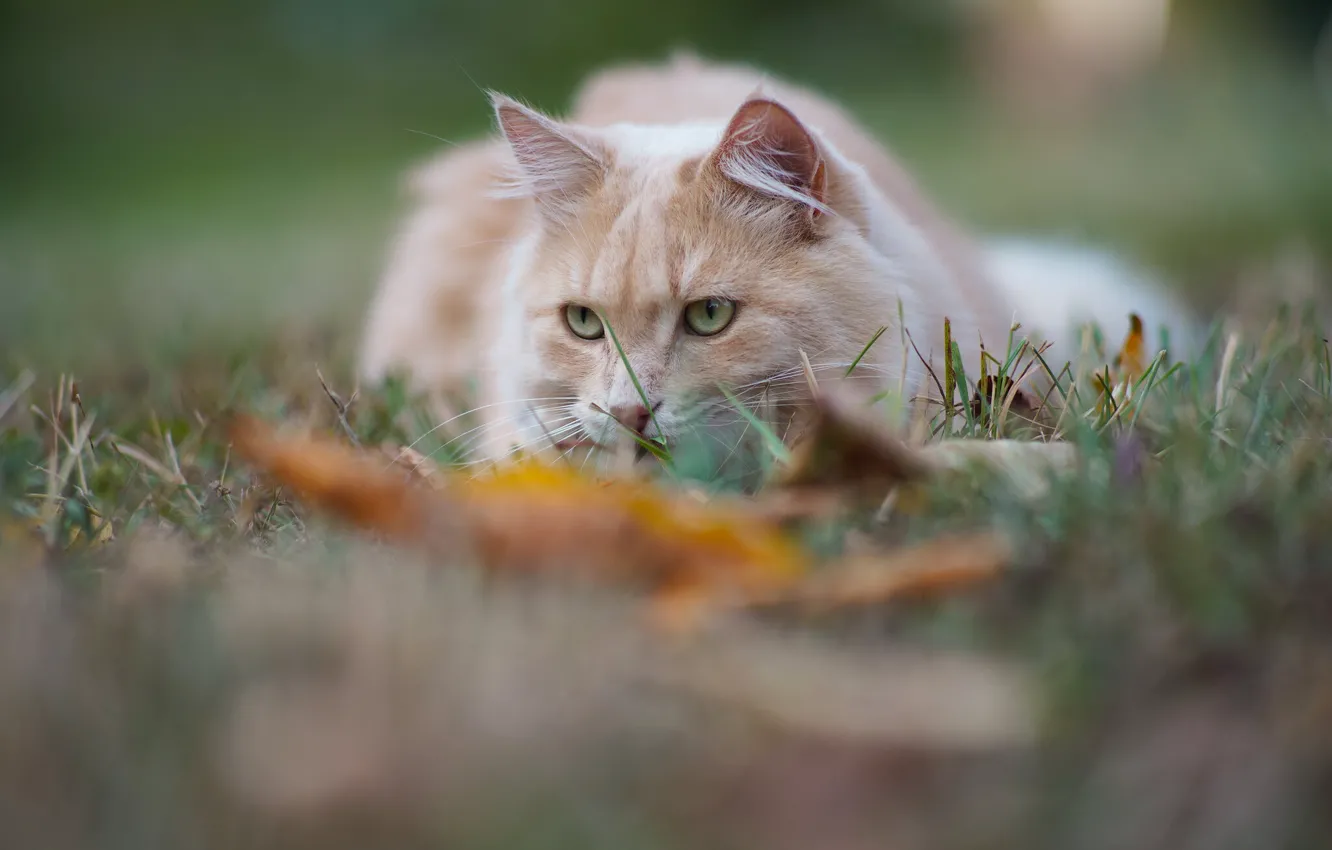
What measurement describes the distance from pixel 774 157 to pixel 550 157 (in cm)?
40

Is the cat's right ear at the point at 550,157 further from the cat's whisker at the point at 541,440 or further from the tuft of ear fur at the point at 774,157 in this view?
the cat's whisker at the point at 541,440

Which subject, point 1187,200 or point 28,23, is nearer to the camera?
point 1187,200

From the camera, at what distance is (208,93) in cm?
909

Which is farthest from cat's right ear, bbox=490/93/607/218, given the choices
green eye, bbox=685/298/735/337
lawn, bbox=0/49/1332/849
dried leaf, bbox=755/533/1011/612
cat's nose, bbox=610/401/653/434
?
dried leaf, bbox=755/533/1011/612

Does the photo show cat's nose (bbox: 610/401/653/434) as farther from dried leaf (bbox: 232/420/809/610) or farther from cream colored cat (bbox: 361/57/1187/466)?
dried leaf (bbox: 232/420/809/610)

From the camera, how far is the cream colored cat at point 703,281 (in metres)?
1.59

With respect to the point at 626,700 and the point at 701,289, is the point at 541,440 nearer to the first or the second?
the point at 701,289

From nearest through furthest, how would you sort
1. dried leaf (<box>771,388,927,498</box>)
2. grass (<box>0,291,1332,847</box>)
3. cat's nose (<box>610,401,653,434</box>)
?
grass (<box>0,291,1332,847</box>) → dried leaf (<box>771,388,927,498</box>) → cat's nose (<box>610,401,653,434</box>)

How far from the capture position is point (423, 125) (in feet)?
29.0

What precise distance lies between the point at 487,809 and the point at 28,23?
994cm

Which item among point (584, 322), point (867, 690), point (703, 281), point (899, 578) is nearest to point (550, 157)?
point (584, 322)

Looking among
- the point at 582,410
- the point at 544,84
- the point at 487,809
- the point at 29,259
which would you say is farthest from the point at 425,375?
the point at 544,84

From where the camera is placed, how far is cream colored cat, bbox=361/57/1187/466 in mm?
1590

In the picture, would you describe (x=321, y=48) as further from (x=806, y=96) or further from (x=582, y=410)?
(x=582, y=410)
